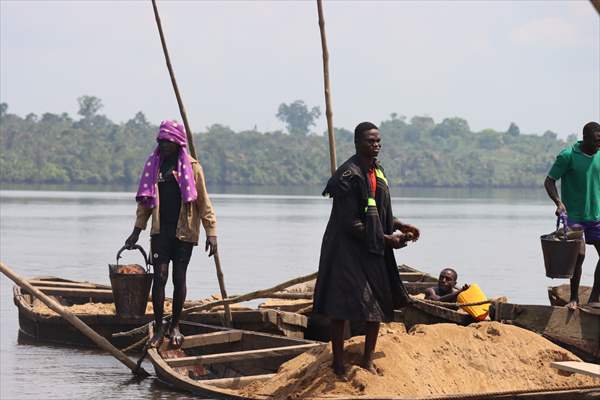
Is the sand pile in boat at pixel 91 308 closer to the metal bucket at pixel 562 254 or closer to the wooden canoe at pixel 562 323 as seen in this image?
the wooden canoe at pixel 562 323

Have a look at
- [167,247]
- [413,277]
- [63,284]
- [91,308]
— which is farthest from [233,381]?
[63,284]

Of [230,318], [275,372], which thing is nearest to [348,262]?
[275,372]

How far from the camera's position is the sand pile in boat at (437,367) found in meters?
7.64

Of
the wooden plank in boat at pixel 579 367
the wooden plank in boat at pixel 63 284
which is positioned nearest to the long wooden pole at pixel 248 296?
the wooden plank in boat at pixel 579 367

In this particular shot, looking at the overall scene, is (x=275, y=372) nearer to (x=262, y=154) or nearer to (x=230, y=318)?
(x=230, y=318)

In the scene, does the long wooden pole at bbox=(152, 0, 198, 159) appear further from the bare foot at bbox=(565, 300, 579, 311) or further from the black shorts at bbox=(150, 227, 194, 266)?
the bare foot at bbox=(565, 300, 579, 311)

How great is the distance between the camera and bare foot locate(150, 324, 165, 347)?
9203mm

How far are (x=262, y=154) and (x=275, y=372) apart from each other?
128 m

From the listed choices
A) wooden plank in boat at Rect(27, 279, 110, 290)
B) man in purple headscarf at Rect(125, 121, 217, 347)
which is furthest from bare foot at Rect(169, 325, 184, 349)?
wooden plank in boat at Rect(27, 279, 110, 290)

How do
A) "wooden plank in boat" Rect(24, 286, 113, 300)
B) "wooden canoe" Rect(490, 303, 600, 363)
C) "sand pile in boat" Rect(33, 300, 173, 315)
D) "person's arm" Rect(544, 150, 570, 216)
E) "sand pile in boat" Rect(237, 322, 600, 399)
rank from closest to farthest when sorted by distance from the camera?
"sand pile in boat" Rect(237, 322, 600, 399) → "wooden canoe" Rect(490, 303, 600, 363) → "person's arm" Rect(544, 150, 570, 216) → "sand pile in boat" Rect(33, 300, 173, 315) → "wooden plank in boat" Rect(24, 286, 113, 300)

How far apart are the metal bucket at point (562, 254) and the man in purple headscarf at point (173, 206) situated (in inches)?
91.9

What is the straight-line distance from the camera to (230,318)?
407 inches

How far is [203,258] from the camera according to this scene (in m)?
29.2

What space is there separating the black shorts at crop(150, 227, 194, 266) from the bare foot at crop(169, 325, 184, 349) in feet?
1.76
